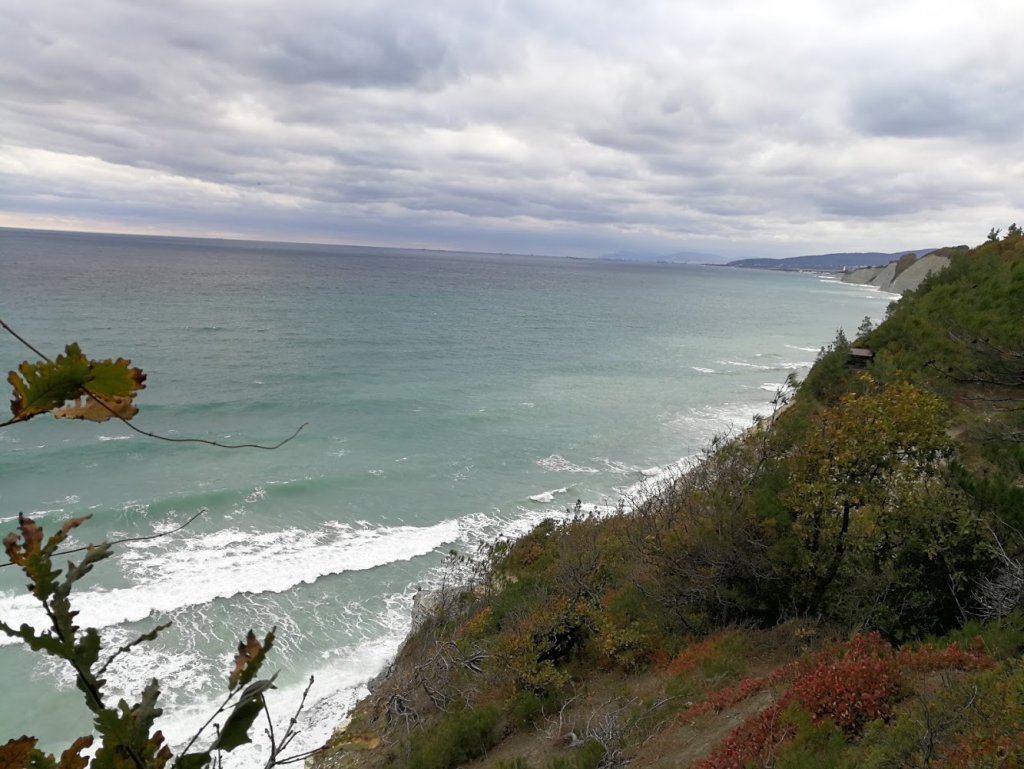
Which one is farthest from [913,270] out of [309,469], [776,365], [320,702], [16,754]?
[16,754]

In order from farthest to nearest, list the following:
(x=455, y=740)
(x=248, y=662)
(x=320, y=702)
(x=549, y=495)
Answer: (x=549, y=495)
(x=320, y=702)
(x=455, y=740)
(x=248, y=662)

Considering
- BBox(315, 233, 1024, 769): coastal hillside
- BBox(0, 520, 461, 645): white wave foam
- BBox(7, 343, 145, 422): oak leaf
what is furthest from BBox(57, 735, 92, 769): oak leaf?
BBox(0, 520, 461, 645): white wave foam

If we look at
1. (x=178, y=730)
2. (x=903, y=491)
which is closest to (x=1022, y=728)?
(x=903, y=491)

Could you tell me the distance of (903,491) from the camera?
30.2ft

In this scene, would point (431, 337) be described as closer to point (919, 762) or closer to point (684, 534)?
point (684, 534)

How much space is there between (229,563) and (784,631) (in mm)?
14659

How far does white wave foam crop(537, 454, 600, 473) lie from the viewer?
26.6 metres

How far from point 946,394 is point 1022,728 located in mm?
10319

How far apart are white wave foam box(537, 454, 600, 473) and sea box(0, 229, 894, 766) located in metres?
0.20

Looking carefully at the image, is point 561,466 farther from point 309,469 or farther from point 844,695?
point 844,695

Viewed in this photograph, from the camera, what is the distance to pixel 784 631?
10.4 metres

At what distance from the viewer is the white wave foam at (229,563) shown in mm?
15672

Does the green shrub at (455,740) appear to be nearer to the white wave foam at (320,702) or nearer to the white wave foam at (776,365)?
the white wave foam at (320,702)

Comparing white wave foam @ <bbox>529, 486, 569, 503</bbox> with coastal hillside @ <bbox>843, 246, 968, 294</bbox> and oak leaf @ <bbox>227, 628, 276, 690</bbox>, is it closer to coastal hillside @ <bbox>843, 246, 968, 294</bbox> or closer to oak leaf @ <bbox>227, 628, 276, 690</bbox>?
oak leaf @ <bbox>227, 628, 276, 690</bbox>
